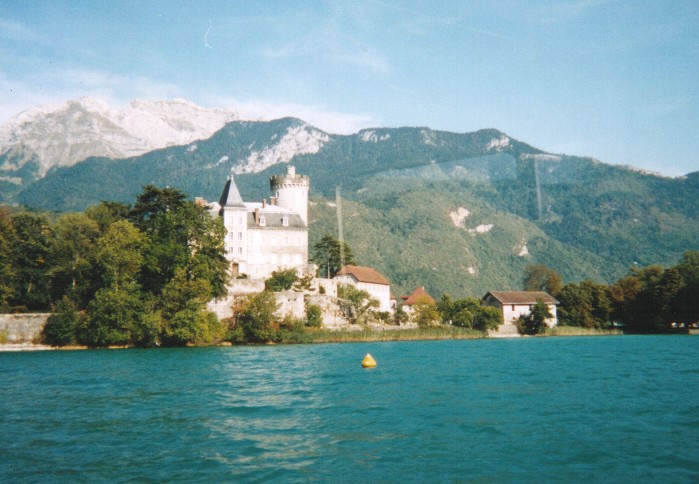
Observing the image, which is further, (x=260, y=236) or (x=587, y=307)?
(x=587, y=307)

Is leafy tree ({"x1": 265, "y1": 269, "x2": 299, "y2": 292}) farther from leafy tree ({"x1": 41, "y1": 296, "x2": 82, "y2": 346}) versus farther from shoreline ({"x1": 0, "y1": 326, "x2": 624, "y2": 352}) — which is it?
leafy tree ({"x1": 41, "y1": 296, "x2": 82, "y2": 346})

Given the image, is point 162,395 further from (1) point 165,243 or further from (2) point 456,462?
(1) point 165,243

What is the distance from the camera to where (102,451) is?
11938 millimetres

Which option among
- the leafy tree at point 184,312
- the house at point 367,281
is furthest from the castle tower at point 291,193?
the leafy tree at point 184,312

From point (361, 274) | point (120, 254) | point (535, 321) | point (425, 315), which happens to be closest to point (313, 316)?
point (425, 315)

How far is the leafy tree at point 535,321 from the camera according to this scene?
68150 mm

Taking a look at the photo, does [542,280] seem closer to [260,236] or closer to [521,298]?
[521,298]

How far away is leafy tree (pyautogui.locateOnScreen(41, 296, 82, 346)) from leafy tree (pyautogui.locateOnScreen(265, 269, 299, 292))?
16.1 meters

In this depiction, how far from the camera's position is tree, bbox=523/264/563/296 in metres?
96.6

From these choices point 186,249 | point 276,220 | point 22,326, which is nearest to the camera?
point 22,326

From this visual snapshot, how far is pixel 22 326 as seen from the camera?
41.9 m

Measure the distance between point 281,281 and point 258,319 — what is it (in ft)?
25.8

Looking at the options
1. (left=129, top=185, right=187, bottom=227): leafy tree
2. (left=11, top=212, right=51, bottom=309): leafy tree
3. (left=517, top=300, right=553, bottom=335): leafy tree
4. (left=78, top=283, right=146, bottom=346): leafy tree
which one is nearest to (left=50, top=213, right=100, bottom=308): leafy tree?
(left=11, top=212, right=51, bottom=309): leafy tree

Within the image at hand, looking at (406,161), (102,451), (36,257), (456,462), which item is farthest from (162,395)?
(406,161)
